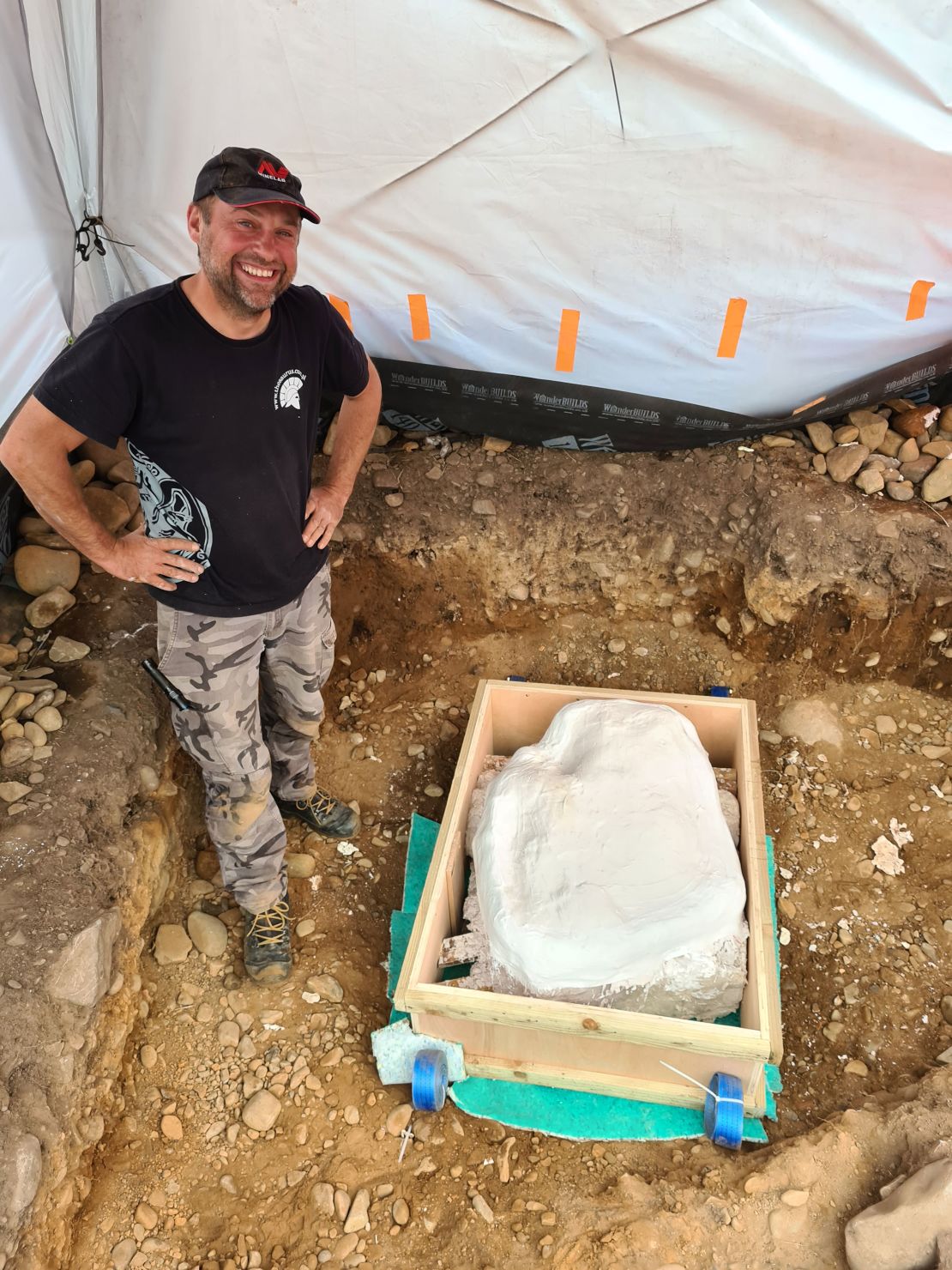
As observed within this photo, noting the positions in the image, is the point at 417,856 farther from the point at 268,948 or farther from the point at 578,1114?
the point at 578,1114

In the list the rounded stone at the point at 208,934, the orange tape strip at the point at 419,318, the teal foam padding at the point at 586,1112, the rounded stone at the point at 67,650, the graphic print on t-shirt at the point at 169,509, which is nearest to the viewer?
the graphic print on t-shirt at the point at 169,509

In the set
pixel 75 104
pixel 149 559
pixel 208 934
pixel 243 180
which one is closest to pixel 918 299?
pixel 243 180

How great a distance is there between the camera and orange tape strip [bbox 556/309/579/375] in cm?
329

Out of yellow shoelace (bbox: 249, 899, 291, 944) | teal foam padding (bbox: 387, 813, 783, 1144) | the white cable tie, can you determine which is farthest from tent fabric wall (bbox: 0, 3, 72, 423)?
the white cable tie

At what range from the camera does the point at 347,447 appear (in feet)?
8.61

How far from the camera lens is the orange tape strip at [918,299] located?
3.16 metres

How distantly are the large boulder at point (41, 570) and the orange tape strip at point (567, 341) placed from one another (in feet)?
6.76

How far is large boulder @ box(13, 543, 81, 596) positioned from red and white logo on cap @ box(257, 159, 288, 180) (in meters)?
1.77

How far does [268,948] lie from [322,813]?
0.54 meters

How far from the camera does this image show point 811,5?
2.54 meters

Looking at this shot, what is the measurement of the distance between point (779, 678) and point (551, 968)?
5.71 ft

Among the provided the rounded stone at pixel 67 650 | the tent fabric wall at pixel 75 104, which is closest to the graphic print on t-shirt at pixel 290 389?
the rounded stone at pixel 67 650

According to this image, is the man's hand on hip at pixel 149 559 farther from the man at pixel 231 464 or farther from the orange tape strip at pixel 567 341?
the orange tape strip at pixel 567 341

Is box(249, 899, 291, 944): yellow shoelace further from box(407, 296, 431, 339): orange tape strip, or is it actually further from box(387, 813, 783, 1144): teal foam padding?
box(407, 296, 431, 339): orange tape strip
